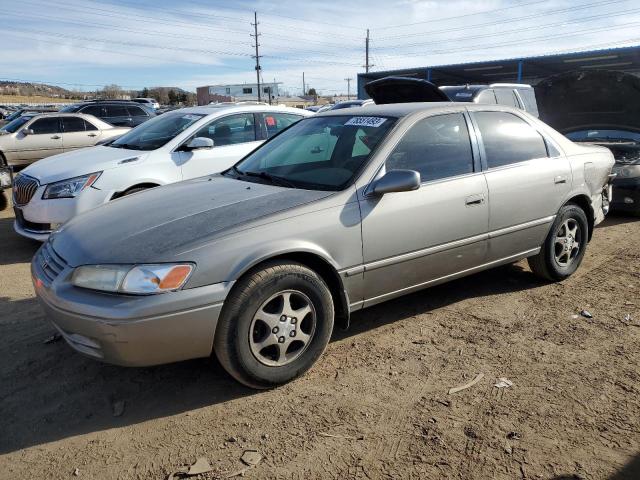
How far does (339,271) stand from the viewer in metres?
3.24

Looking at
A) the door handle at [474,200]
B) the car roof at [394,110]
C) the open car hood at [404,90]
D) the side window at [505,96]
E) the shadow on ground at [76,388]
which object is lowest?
the shadow on ground at [76,388]

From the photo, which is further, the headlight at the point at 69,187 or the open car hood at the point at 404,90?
the open car hood at the point at 404,90

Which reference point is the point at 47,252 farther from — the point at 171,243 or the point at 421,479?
the point at 421,479

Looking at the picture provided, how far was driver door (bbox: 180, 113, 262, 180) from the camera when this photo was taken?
20.5 feet

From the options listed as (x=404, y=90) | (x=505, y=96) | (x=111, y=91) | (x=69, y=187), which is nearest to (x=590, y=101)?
(x=505, y=96)

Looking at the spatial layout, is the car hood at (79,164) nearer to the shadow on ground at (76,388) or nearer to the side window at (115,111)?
the shadow on ground at (76,388)

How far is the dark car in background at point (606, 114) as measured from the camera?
23.5 ft

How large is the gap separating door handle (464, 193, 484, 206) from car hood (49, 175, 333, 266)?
→ 3.79 ft

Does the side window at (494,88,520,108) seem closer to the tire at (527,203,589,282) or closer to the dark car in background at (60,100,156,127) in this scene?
the tire at (527,203,589,282)

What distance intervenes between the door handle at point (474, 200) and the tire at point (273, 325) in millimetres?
1381

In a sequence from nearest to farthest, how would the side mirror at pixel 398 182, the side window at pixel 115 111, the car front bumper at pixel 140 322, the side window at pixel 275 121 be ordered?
the car front bumper at pixel 140 322
the side mirror at pixel 398 182
the side window at pixel 275 121
the side window at pixel 115 111

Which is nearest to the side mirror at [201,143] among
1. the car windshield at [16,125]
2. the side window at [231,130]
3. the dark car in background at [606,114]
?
the side window at [231,130]

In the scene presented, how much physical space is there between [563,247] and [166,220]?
3487 mm

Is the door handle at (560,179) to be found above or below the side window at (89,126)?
above
